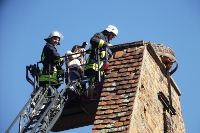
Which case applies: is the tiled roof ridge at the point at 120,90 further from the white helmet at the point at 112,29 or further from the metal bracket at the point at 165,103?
the white helmet at the point at 112,29

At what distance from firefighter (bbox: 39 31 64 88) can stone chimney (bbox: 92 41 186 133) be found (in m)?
1.70

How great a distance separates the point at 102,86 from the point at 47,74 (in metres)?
1.60

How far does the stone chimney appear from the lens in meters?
15.9

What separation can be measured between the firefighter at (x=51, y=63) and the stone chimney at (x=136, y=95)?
5.57 feet

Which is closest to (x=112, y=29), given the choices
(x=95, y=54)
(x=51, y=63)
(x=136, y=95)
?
(x=95, y=54)

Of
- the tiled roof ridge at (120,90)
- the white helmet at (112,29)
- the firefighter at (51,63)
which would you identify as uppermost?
the white helmet at (112,29)

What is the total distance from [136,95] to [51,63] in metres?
3.29

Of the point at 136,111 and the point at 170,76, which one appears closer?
the point at 136,111

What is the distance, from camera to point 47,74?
18.9 metres

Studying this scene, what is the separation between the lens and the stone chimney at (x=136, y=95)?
15922mm

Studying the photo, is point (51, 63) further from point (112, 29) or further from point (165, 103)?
point (165, 103)

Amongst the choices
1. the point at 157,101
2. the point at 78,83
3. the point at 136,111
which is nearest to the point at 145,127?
the point at 136,111

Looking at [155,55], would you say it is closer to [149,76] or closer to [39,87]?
[149,76]

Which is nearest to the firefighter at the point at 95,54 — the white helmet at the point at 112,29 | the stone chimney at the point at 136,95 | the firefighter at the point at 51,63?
the white helmet at the point at 112,29
